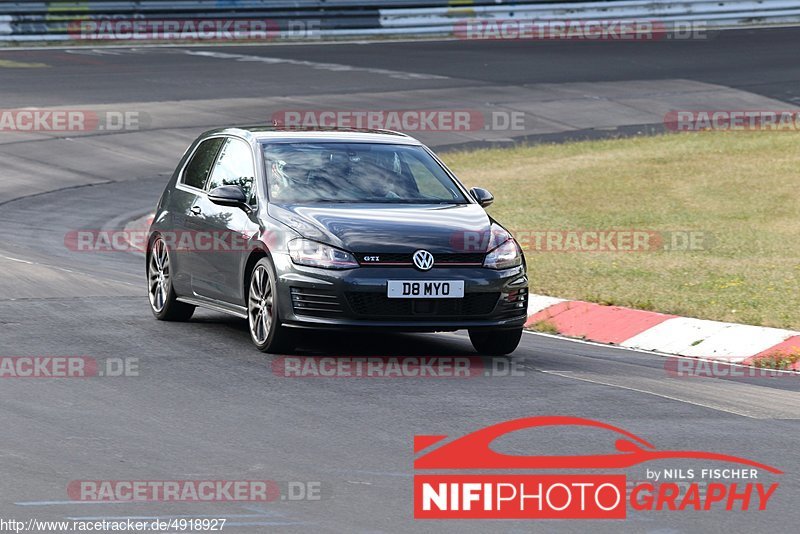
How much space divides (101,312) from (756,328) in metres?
5.21

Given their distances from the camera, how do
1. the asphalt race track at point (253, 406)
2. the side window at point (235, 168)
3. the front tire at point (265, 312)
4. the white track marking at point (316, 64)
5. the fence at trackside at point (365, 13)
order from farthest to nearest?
the fence at trackside at point (365, 13) → the white track marking at point (316, 64) → the side window at point (235, 168) → the front tire at point (265, 312) → the asphalt race track at point (253, 406)

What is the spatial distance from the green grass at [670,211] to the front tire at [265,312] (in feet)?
12.8

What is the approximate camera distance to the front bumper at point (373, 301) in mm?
9711

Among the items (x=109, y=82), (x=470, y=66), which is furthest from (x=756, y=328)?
(x=470, y=66)

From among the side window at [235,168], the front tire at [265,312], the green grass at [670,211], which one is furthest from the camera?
the green grass at [670,211]

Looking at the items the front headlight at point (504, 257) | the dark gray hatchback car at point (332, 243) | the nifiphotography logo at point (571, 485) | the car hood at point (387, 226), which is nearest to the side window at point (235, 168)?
the dark gray hatchback car at point (332, 243)

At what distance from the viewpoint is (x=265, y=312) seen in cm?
1021

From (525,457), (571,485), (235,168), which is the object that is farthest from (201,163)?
(571,485)

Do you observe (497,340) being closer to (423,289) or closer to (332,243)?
(423,289)

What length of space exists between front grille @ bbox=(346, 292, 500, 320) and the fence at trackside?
29.6 metres

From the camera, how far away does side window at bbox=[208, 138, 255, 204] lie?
1099 cm

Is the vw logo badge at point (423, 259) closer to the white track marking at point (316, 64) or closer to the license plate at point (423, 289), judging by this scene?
the license plate at point (423, 289)

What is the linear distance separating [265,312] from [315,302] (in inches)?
22.3

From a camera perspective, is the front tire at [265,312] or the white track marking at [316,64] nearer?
the front tire at [265,312]
